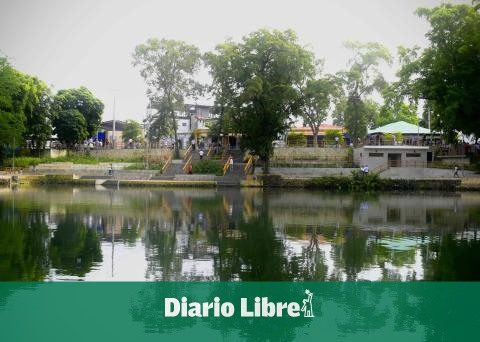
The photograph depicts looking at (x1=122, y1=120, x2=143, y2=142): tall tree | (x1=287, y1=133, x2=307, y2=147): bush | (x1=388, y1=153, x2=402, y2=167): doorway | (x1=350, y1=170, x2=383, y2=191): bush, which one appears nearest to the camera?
(x1=350, y1=170, x2=383, y2=191): bush

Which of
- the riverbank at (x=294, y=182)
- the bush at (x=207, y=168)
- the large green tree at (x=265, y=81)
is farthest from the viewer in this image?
the bush at (x=207, y=168)

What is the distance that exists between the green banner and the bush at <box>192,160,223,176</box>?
38.7 metres

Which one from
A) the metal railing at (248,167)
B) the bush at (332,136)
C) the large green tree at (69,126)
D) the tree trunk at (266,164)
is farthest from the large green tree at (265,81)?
the large green tree at (69,126)

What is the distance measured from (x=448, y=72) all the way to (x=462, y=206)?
42.3 feet

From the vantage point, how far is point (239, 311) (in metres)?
10.9

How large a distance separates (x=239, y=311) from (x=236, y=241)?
7254mm

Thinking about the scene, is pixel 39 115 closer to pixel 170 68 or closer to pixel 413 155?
pixel 170 68

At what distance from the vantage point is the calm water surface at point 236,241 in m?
13.8

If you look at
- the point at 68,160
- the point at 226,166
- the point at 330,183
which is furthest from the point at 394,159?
the point at 68,160

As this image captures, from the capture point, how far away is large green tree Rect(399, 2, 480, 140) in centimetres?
3725

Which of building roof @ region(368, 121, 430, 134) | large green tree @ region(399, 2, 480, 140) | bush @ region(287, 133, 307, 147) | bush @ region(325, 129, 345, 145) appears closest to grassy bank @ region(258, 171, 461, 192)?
large green tree @ region(399, 2, 480, 140)

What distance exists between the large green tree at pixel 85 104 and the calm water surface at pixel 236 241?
37.6 meters

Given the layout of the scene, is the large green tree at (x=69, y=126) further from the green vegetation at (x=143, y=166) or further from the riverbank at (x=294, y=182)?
the riverbank at (x=294, y=182)

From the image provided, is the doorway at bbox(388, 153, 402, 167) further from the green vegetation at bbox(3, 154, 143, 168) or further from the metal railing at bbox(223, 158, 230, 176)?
the green vegetation at bbox(3, 154, 143, 168)
